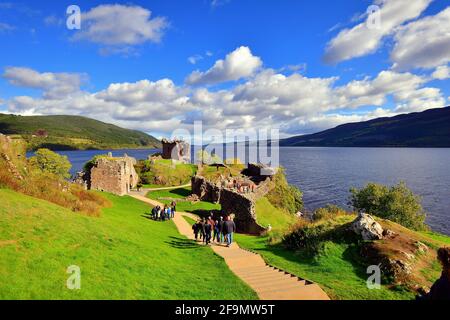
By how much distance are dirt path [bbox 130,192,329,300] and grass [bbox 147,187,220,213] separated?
23145 millimetres

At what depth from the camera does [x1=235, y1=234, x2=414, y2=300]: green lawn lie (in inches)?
555

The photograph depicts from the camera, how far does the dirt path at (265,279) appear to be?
13.0m

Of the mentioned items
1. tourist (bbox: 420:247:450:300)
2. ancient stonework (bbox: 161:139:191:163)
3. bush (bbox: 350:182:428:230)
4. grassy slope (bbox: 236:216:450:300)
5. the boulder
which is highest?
ancient stonework (bbox: 161:139:191:163)

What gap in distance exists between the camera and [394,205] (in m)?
54.5

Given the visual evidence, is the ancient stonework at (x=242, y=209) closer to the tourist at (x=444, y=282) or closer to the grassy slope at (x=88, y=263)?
the grassy slope at (x=88, y=263)

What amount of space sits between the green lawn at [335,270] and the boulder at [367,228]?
1356 millimetres

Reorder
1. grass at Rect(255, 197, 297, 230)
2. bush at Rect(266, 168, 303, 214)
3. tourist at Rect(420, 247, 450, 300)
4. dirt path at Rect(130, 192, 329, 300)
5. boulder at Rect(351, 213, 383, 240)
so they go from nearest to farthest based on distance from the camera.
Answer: tourist at Rect(420, 247, 450, 300), dirt path at Rect(130, 192, 329, 300), boulder at Rect(351, 213, 383, 240), grass at Rect(255, 197, 297, 230), bush at Rect(266, 168, 303, 214)

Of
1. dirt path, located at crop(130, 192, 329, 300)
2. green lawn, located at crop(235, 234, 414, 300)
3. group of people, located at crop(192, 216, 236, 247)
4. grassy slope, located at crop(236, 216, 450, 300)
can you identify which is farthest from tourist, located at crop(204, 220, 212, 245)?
grassy slope, located at crop(236, 216, 450, 300)

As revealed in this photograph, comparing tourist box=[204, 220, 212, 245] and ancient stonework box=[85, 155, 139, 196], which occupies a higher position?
ancient stonework box=[85, 155, 139, 196]

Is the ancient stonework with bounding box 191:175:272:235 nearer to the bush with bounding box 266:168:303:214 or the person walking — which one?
the person walking

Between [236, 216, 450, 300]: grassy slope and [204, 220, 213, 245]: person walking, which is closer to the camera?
[236, 216, 450, 300]: grassy slope

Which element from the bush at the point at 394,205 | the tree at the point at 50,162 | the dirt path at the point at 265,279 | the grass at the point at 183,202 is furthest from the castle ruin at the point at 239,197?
the tree at the point at 50,162

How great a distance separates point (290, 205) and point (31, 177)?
157 ft
